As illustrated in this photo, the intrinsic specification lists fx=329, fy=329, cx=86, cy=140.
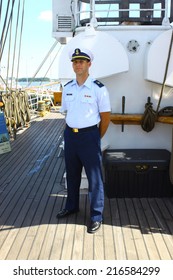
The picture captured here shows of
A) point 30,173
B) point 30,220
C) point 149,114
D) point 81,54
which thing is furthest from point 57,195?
point 81,54

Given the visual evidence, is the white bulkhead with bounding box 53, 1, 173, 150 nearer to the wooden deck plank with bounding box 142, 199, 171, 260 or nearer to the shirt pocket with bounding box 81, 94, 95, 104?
the shirt pocket with bounding box 81, 94, 95, 104

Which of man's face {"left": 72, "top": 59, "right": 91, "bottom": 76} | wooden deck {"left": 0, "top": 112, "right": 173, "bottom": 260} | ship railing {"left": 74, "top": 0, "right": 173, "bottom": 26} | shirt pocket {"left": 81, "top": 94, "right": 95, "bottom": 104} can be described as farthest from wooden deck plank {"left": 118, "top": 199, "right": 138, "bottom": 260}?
ship railing {"left": 74, "top": 0, "right": 173, "bottom": 26}

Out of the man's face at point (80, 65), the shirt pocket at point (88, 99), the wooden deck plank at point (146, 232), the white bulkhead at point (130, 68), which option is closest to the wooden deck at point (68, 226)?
the wooden deck plank at point (146, 232)

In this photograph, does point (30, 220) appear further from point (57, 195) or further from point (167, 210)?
point (167, 210)

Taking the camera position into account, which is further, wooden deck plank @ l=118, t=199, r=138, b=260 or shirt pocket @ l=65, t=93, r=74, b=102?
shirt pocket @ l=65, t=93, r=74, b=102

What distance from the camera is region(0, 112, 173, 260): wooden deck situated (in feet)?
8.72

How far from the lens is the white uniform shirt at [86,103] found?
287 cm

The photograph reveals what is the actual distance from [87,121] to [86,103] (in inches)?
6.3

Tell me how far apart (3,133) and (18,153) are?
0.49 meters

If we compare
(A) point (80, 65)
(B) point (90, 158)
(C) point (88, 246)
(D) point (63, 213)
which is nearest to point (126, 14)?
(A) point (80, 65)

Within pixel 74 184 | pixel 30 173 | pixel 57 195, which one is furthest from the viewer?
pixel 30 173

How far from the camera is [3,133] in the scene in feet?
19.8

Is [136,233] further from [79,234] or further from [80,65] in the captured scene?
[80,65]
